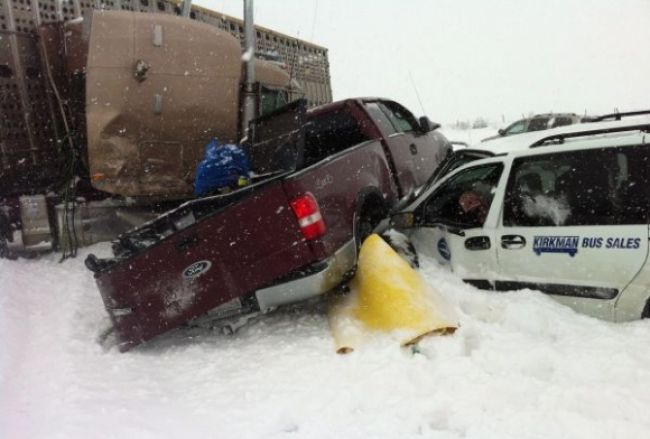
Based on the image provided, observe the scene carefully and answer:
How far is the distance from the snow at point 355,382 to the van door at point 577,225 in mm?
200

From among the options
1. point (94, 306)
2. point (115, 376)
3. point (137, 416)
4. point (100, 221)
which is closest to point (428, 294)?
point (137, 416)

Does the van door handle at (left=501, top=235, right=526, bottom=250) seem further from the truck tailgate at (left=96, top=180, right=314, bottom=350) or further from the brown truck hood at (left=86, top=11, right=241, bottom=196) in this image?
the brown truck hood at (left=86, top=11, right=241, bottom=196)

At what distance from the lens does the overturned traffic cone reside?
3.94 metres

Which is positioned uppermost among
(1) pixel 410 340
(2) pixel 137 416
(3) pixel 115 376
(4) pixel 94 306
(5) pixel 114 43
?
(5) pixel 114 43

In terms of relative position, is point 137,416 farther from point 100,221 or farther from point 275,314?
point 100,221

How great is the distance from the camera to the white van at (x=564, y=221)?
360cm

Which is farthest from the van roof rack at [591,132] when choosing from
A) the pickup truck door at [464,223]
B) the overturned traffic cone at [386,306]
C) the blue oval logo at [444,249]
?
the overturned traffic cone at [386,306]

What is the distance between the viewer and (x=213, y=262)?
425 cm

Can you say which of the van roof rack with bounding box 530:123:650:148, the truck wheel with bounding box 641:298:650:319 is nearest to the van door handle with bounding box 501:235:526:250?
the van roof rack with bounding box 530:123:650:148

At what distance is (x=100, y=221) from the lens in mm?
7297

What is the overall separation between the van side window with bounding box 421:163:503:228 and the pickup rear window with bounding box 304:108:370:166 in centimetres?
149

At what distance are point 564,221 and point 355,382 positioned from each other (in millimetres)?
1994

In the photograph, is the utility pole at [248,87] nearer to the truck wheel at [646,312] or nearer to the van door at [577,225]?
the van door at [577,225]

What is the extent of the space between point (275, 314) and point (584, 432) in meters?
3.15
